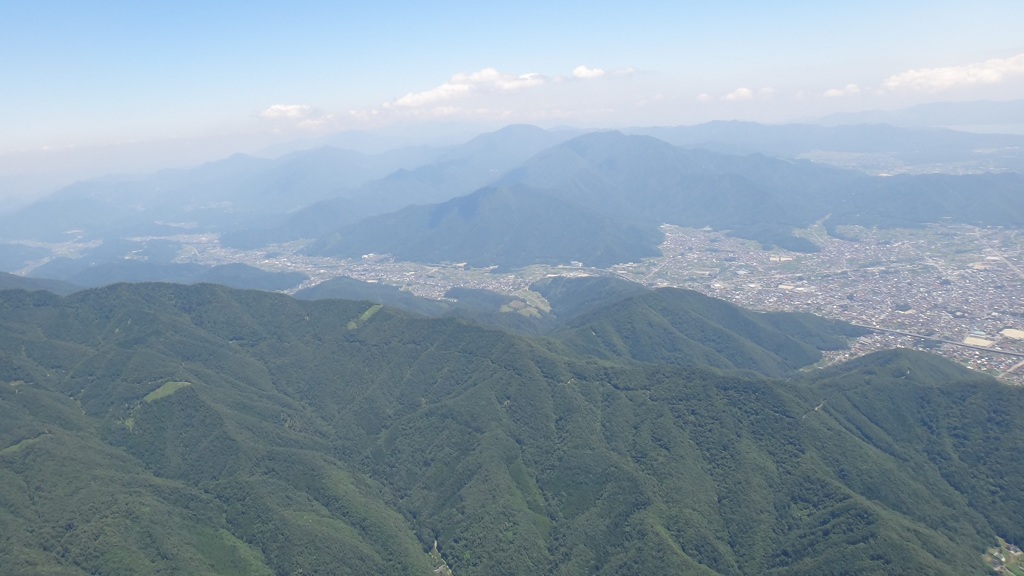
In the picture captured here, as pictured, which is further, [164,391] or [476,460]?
[164,391]

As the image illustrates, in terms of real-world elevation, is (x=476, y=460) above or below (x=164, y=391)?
below

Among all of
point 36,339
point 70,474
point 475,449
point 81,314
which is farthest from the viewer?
point 81,314

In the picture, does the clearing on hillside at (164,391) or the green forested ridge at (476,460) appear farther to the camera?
the clearing on hillside at (164,391)

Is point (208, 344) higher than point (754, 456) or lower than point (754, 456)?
higher

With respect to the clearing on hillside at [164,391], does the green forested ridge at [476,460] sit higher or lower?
lower

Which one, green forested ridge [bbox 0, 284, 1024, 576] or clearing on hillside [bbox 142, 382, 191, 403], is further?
clearing on hillside [bbox 142, 382, 191, 403]

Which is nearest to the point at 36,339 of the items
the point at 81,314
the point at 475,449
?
the point at 81,314

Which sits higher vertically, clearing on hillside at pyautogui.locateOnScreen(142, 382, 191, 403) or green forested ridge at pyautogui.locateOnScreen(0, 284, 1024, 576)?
clearing on hillside at pyautogui.locateOnScreen(142, 382, 191, 403)

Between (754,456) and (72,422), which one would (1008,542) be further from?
(72,422)
